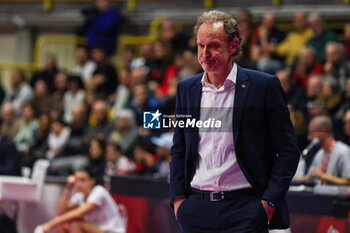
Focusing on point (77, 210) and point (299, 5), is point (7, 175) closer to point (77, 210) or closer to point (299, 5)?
point (77, 210)

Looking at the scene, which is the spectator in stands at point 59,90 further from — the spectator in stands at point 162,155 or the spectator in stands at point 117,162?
the spectator in stands at point 162,155

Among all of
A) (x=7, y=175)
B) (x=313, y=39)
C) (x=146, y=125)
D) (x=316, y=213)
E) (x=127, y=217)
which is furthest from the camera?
(x=313, y=39)

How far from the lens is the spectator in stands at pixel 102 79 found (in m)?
11.8

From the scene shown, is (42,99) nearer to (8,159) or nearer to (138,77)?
(138,77)

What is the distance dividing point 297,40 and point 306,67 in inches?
49.4

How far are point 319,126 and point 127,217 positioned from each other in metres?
2.47

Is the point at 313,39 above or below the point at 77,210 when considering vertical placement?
above

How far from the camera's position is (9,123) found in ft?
38.7

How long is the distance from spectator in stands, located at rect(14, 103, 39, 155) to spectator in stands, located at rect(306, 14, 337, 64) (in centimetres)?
466

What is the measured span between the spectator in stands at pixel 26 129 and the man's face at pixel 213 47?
25.0 feet

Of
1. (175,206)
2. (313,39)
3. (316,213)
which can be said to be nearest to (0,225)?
(316,213)

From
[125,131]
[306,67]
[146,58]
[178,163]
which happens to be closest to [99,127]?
[125,131]

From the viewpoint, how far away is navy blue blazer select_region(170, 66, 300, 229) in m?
3.45

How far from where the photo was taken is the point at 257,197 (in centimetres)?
347
